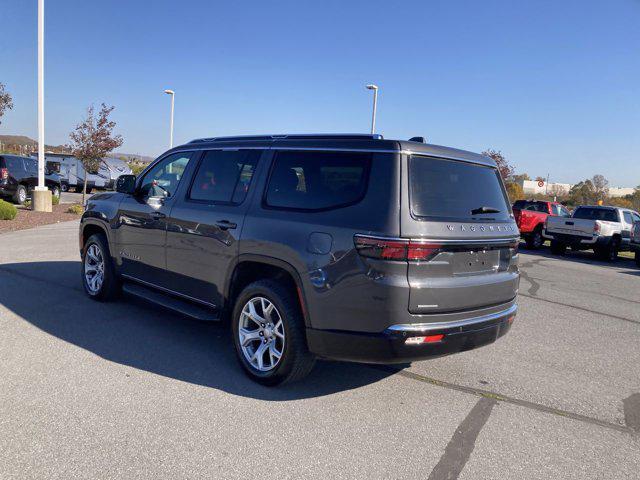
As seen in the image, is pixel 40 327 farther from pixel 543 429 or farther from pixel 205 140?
pixel 543 429

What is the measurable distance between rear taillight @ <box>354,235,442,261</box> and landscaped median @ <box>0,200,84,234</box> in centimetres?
1213

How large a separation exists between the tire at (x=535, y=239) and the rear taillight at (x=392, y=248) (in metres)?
16.2

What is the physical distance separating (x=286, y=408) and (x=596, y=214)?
1638 centimetres

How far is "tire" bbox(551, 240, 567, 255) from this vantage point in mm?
16763

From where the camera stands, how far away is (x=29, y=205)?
18391 mm

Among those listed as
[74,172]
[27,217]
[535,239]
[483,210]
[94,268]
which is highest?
[483,210]

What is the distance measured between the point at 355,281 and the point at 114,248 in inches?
141

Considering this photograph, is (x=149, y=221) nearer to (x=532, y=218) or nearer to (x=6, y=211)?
(x=6, y=211)

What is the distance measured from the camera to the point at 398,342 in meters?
3.34

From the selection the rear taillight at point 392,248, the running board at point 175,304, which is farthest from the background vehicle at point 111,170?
the rear taillight at point 392,248

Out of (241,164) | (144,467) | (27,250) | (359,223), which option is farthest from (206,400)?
(27,250)

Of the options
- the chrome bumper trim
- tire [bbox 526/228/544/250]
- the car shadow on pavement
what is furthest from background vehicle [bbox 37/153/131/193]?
the chrome bumper trim

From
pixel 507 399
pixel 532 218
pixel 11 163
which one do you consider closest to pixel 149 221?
pixel 507 399

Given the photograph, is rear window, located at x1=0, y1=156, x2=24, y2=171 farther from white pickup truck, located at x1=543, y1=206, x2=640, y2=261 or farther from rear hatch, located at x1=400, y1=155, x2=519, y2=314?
rear hatch, located at x1=400, y1=155, x2=519, y2=314
